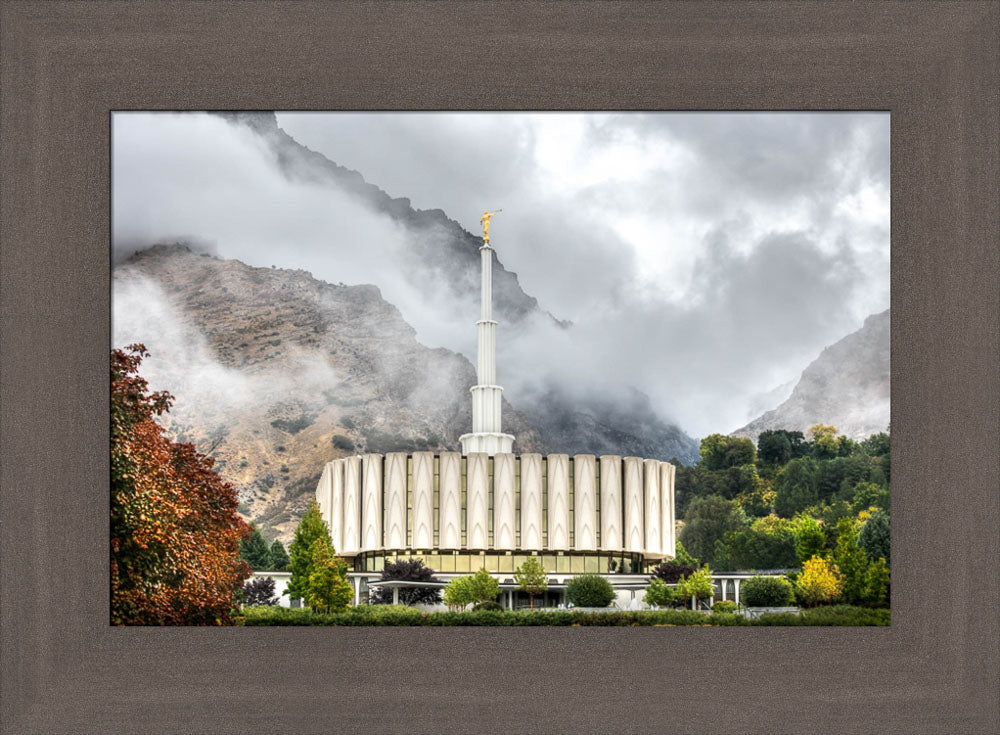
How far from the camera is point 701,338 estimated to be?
46375 mm

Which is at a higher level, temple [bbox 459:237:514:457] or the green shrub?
temple [bbox 459:237:514:457]

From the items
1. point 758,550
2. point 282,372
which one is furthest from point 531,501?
point 282,372

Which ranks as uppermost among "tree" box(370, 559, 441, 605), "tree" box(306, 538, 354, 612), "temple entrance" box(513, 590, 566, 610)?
"tree" box(306, 538, 354, 612)

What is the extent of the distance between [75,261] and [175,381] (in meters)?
42.6

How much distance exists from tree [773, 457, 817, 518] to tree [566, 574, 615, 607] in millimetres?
16611

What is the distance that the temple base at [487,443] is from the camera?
30.8 m

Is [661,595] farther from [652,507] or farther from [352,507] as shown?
[352,507]

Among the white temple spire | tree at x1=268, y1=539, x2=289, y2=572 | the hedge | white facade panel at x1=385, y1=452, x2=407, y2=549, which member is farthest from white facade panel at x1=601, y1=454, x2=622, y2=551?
the hedge

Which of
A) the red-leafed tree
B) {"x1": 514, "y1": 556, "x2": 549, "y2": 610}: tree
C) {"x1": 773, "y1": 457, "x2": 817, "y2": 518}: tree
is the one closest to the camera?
the red-leafed tree

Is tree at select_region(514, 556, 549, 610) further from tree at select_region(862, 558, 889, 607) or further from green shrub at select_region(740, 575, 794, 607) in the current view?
tree at select_region(862, 558, 889, 607)

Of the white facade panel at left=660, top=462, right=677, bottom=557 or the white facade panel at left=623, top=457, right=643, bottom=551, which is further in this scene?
the white facade panel at left=660, top=462, right=677, bottom=557

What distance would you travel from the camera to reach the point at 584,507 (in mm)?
28781

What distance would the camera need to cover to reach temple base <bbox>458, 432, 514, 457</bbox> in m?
30.8

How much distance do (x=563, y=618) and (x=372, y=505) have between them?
18183 mm
